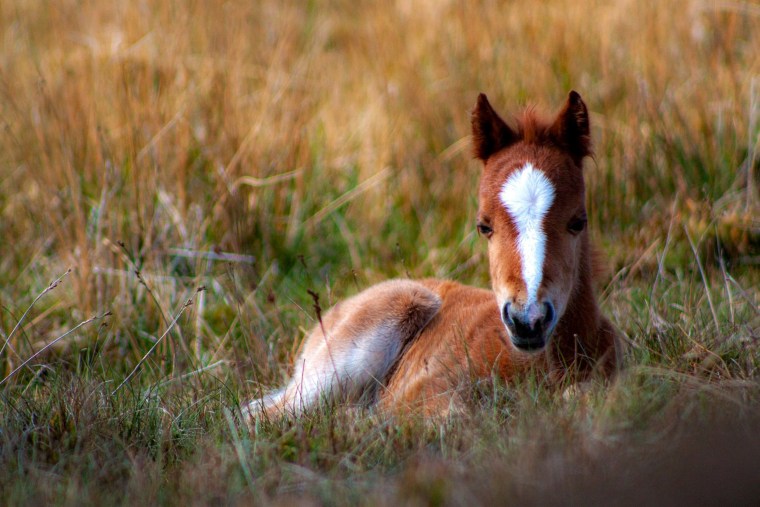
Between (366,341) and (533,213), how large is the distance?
1461 mm

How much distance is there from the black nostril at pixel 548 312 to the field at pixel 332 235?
328 mm

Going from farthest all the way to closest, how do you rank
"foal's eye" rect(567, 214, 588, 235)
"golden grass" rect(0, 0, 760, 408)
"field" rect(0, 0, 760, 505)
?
"golden grass" rect(0, 0, 760, 408)
"foal's eye" rect(567, 214, 588, 235)
"field" rect(0, 0, 760, 505)

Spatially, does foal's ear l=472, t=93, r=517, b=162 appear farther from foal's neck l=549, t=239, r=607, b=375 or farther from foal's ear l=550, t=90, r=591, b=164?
foal's neck l=549, t=239, r=607, b=375

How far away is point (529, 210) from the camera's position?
3605 millimetres

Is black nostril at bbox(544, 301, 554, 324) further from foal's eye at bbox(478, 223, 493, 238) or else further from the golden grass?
the golden grass

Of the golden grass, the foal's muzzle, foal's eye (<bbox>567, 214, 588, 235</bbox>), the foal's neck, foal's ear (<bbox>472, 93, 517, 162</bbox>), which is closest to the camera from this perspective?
the foal's muzzle

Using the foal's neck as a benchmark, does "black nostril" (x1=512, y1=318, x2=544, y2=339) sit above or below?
above

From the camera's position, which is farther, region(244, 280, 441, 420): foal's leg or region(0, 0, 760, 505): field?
region(244, 280, 441, 420): foal's leg

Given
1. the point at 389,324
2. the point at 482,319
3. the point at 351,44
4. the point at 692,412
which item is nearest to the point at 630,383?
the point at 692,412

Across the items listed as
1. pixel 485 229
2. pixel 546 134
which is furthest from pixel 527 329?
pixel 546 134

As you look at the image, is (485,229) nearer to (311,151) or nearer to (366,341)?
(366,341)

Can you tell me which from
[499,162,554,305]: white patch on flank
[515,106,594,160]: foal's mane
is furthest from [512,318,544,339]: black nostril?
[515,106,594,160]: foal's mane

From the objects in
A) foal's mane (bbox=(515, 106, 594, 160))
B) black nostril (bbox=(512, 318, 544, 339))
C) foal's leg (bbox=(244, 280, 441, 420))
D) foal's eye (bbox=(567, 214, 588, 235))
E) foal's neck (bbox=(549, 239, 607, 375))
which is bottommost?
foal's leg (bbox=(244, 280, 441, 420))

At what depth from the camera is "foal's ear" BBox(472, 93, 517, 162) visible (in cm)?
412
